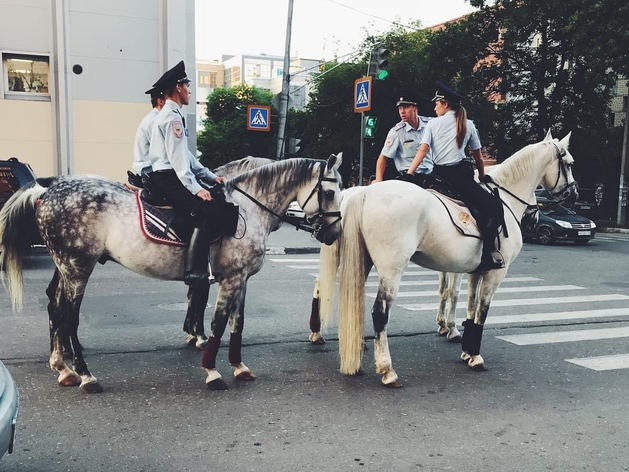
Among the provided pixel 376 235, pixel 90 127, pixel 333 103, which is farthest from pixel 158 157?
pixel 333 103

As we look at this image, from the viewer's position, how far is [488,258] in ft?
19.8

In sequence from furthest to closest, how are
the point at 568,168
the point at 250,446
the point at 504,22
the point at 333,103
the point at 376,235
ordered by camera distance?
1. the point at 333,103
2. the point at 504,22
3. the point at 568,168
4. the point at 376,235
5. the point at 250,446

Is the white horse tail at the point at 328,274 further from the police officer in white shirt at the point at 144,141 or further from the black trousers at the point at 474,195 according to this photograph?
the police officer in white shirt at the point at 144,141

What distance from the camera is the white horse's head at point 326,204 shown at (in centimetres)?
544

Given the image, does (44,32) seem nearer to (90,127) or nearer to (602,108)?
(90,127)

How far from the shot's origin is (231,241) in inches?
209

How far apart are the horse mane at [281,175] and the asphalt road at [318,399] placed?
175cm

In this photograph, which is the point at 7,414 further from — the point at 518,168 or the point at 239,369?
the point at 518,168

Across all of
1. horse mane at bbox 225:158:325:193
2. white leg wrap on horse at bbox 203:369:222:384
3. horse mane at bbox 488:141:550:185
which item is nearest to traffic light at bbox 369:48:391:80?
horse mane at bbox 488:141:550:185

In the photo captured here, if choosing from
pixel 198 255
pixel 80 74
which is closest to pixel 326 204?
pixel 198 255

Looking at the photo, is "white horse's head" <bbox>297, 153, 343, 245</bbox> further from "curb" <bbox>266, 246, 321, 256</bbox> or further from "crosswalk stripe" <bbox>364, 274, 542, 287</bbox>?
"curb" <bbox>266, 246, 321, 256</bbox>

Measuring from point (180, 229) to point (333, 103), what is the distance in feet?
117

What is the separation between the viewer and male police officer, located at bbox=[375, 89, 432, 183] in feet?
22.4

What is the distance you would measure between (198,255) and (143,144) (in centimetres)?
114
